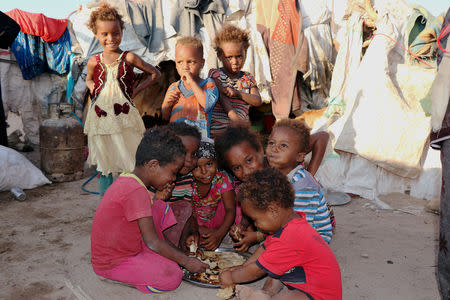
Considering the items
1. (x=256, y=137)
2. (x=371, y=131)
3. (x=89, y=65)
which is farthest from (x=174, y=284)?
(x=371, y=131)

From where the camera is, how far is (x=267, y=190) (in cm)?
145

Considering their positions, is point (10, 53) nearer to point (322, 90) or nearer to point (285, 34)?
point (285, 34)

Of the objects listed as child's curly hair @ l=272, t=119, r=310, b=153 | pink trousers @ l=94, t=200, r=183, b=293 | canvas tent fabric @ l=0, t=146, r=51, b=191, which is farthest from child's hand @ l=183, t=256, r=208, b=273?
canvas tent fabric @ l=0, t=146, r=51, b=191

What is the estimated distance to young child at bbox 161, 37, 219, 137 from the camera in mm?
2613

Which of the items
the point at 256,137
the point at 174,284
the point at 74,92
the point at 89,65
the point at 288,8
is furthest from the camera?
the point at 74,92

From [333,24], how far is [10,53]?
561 cm

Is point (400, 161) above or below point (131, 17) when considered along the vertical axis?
below

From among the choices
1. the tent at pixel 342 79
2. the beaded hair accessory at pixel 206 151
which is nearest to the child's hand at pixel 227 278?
the beaded hair accessory at pixel 206 151

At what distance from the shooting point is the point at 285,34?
16.5ft

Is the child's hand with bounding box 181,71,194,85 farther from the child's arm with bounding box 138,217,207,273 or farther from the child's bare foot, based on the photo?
the child's bare foot

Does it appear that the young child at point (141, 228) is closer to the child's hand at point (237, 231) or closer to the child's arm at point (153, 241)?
the child's arm at point (153, 241)

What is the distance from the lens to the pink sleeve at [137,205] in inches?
68.6

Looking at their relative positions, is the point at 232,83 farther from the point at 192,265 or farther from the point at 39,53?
the point at 39,53

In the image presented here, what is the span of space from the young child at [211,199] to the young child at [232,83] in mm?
506
